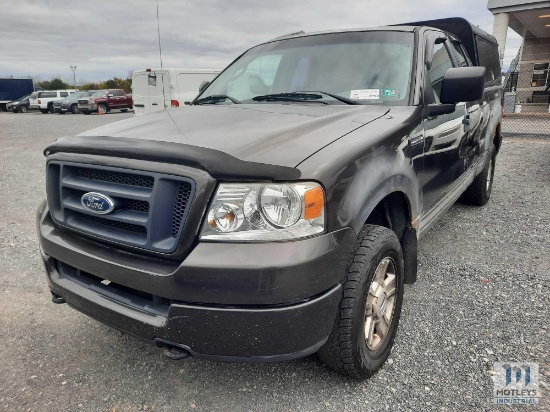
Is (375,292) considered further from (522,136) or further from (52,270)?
(522,136)

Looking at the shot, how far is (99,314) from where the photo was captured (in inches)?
77.9

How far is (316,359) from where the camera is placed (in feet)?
7.70

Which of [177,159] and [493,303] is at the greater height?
[177,159]

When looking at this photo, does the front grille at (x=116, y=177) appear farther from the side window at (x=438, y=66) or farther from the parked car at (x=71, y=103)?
the parked car at (x=71, y=103)

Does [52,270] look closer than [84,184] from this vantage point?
No

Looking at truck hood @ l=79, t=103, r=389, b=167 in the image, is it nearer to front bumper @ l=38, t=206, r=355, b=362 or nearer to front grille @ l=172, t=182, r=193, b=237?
front grille @ l=172, t=182, r=193, b=237

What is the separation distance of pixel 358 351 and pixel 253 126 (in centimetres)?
119

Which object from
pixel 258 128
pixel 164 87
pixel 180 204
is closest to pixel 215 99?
pixel 258 128

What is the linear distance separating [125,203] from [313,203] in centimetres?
83

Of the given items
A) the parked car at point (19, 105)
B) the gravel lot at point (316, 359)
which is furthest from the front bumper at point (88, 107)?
the gravel lot at point (316, 359)

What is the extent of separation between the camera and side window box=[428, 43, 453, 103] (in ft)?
9.94

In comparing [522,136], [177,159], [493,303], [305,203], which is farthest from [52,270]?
[522,136]

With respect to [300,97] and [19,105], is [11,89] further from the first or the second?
[300,97]

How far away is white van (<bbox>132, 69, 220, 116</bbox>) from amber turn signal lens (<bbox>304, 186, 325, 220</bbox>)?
41.6 ft
